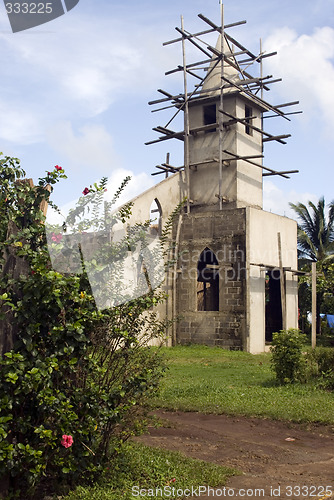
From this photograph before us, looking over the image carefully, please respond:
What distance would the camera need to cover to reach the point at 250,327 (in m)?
19.1

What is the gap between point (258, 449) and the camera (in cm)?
669

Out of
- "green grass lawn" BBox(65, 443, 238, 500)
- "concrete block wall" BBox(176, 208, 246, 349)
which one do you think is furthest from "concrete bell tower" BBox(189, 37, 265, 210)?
"green grass lawn" BBox(65, 443, 238, 500)

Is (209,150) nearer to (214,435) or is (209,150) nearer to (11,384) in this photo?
(214,435)

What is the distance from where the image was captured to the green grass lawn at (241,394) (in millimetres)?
8594

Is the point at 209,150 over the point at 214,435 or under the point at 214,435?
over

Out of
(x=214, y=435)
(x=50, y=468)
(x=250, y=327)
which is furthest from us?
(x=250, y=327)

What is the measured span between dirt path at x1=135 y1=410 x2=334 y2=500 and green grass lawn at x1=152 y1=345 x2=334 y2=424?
33 centimetres

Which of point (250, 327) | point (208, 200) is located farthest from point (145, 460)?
point (208, 200)

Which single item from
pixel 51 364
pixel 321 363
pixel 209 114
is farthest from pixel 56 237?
pixel 209 114

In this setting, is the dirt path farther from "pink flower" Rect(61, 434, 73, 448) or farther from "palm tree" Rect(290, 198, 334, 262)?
"palm tree" Rect(290, 198, 334, 262)

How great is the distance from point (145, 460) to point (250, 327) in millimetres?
13729

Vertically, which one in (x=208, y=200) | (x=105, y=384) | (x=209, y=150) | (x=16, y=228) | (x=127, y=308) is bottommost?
(x=105, y=384)

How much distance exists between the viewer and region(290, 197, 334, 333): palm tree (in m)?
31.2

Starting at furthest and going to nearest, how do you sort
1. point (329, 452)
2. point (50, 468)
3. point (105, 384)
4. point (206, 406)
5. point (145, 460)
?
point (206, 406), point (329, 452), point (145, 460), point (105, 384), point (50, 468)
